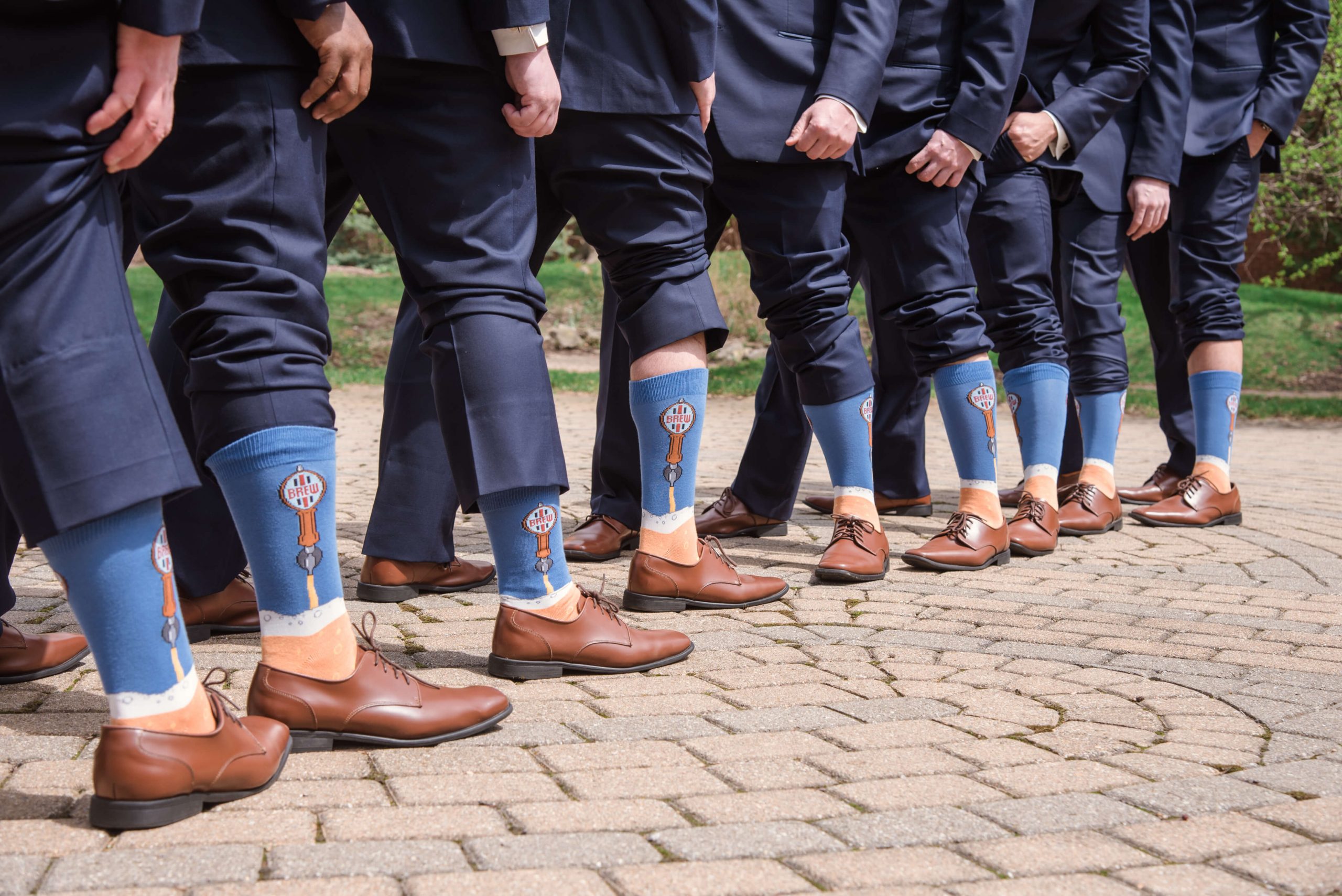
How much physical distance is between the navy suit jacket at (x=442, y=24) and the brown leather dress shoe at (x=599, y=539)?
74.6 inches

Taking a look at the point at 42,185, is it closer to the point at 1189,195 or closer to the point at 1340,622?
the point at 1340,622

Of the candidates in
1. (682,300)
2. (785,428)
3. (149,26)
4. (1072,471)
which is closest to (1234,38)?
(1072,471)

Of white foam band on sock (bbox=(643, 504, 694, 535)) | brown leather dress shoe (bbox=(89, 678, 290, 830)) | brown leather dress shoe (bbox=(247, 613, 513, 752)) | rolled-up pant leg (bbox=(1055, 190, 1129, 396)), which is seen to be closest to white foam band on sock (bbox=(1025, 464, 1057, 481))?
rolled-up pant leg (bbox=(1055, 190, 1129, 396))

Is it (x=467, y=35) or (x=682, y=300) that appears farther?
(x=682, y=300)

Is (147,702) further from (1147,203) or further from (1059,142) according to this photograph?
(1147,203)

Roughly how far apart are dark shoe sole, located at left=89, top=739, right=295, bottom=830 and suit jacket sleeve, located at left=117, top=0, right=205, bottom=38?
102 cm

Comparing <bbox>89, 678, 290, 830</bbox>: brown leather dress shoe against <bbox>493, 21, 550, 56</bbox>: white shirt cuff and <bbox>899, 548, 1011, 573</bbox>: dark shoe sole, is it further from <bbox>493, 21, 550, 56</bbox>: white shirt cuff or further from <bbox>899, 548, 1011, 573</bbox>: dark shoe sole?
<bbox>899, 548, 1011, 573</bbox>: dark shoe sole

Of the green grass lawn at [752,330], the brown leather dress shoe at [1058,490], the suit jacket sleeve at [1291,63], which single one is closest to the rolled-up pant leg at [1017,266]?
the brown leather dress shoe at [1058,490]

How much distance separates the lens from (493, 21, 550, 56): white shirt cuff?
2.34 meters

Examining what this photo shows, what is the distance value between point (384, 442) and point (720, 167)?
1.20 m

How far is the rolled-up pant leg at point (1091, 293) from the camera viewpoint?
4.94 metres

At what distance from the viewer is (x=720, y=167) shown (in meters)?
3.62

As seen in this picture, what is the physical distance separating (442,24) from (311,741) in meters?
1.26

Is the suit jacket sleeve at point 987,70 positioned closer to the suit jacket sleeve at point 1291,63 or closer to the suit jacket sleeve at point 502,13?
the suit jacket sleeve at point 1291,63
